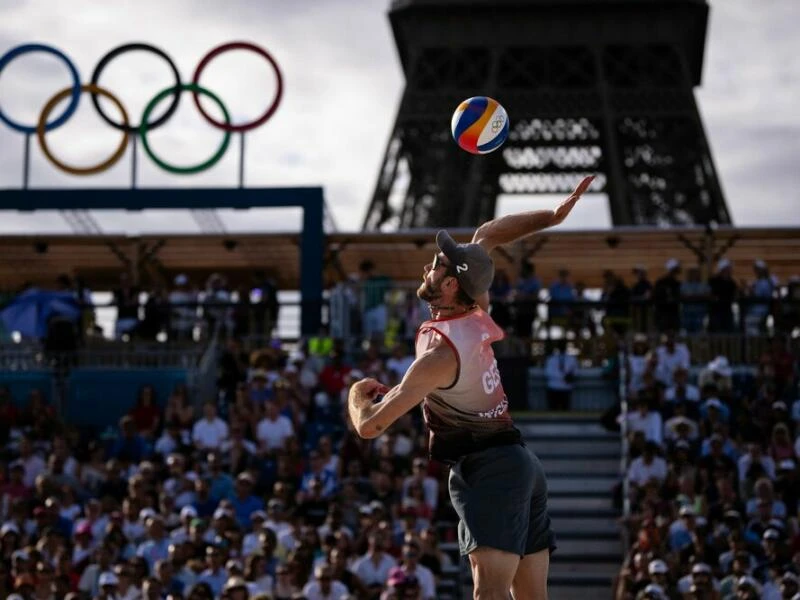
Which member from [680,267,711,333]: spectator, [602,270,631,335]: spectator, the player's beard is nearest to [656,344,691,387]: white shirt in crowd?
[680,267,711,333]: spectator

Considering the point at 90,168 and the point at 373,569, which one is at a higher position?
the point at 90,168

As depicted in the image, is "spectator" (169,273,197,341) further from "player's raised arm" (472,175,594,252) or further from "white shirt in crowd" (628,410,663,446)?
"player's raised arm" (472,175,594,252)

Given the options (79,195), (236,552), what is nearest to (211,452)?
(236,552)

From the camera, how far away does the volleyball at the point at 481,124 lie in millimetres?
8609

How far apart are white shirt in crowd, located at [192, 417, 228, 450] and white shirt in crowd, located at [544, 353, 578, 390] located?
423 centimetres

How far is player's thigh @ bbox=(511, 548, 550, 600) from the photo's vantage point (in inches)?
320

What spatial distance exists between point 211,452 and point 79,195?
6557mm

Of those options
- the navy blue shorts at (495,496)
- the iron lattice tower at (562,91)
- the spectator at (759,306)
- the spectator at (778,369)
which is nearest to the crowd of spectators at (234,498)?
the spectator at (778,369)

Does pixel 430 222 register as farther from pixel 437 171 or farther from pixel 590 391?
pixel 590 391

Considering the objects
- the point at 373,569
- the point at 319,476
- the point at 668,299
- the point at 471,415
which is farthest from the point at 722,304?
the point at 471,415

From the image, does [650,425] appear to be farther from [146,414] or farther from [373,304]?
[146,414]

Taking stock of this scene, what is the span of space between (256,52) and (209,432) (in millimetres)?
7234

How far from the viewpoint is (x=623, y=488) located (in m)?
17.3

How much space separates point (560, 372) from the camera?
66.4 ft
